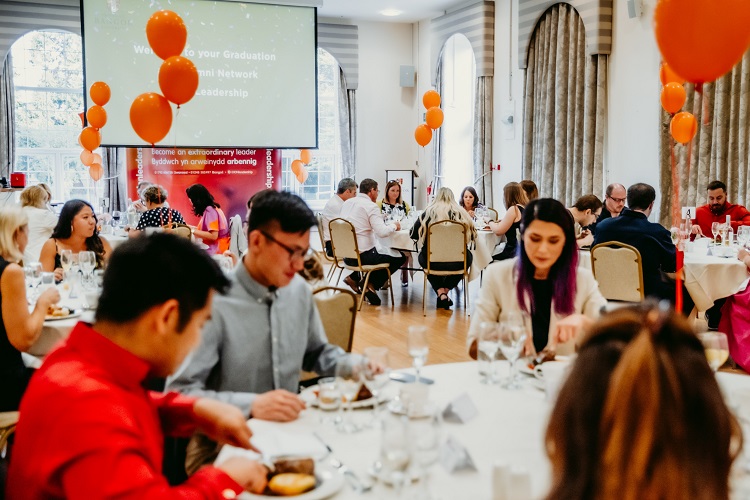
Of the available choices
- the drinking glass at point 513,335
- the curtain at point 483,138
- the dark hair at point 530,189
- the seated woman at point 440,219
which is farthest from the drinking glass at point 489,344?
the curtain at point 483,138

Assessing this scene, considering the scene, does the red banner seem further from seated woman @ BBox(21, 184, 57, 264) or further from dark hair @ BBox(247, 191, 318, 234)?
dark hair @ BBox(247, 191, 318, 234)

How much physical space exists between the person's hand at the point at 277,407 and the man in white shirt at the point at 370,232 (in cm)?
547

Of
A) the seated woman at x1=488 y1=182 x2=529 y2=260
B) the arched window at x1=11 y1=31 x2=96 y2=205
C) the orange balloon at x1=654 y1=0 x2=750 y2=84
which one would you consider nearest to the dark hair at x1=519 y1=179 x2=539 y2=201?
the seated woman at x1=488 y1=182 x2=529 y2=260

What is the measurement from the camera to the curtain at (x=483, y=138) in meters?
10.6

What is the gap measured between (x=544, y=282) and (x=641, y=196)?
121 inches

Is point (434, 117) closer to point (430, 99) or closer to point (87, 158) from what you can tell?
point (430, 99)

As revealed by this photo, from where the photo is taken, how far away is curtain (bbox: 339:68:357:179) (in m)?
12.1

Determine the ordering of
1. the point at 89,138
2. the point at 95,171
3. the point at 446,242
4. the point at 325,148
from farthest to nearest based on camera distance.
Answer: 1. the point at 325,148
2. the point at 95,171
3. the point at 89,138
4. the point at 446,242

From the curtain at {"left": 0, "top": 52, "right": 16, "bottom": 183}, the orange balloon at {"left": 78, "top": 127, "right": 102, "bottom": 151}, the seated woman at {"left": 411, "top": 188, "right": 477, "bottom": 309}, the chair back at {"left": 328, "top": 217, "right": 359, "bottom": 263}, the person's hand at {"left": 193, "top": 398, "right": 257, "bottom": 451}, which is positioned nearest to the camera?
the person's hand at {"left": 193, "top": 398, "right": 257, "bottom": 451}

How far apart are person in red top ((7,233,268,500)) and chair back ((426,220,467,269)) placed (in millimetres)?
5451

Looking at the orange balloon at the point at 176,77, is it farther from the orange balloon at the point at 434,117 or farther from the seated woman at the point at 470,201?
the orange balloon at the point at 434,117

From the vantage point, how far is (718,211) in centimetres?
661

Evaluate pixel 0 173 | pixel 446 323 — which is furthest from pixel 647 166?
pixel 0 173

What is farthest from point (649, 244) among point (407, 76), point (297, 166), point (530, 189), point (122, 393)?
point (407, 76)
